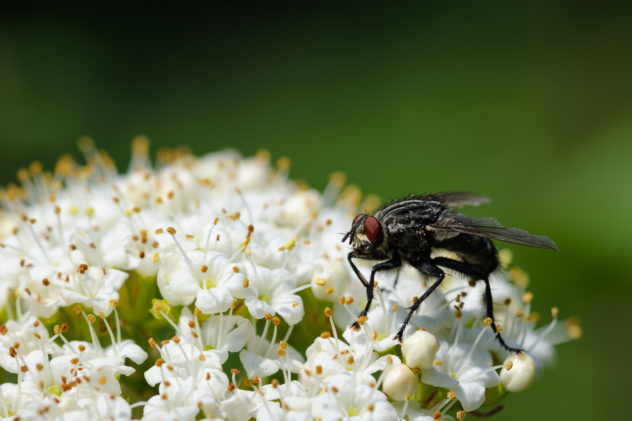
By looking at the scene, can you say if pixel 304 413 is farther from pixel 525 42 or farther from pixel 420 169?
pixel 525 42

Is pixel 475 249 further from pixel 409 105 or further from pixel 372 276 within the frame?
pixel 409 105

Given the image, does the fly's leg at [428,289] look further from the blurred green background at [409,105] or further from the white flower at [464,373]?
the blurred green background at [409,105]

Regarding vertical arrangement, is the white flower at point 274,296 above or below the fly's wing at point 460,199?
below

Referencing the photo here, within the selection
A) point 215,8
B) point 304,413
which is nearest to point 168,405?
point 304,413

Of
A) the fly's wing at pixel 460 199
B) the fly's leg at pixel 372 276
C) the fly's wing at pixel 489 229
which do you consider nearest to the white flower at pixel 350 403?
the fly's leg at pixel 372 276

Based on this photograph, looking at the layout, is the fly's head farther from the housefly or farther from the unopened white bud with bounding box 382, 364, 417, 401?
A: the unopened white bud with bounding box 382, 364, 417, 401

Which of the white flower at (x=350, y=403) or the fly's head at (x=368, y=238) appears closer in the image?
the white flower at (x=350, y=403)

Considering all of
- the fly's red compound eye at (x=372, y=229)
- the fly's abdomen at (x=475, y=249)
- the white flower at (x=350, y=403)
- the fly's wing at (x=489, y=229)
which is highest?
the fly's wing at (x=489, y=229)

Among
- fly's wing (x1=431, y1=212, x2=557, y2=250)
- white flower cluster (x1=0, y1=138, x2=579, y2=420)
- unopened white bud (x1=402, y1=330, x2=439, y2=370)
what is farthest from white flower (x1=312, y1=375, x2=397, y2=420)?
fly's wing (x1=431, y1=212, x2=557, y2=250)
